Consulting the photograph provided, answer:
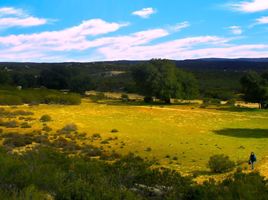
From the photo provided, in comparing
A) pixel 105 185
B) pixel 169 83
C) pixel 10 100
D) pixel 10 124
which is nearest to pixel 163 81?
pixel 169 83

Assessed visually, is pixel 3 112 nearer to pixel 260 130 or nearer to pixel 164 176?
pixel 260 130

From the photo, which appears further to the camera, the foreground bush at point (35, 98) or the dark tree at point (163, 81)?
the dark tree at point (163, 81)

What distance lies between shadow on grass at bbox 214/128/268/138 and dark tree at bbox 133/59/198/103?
3440 cm

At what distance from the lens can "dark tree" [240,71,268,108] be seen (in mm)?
82688

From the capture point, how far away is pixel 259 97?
84.1m

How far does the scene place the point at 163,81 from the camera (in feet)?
298

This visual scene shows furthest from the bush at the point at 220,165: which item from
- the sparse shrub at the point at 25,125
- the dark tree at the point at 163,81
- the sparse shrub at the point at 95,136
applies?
the dark tree at the point at 163,81

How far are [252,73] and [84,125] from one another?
133 feet

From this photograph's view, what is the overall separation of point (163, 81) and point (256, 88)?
18.3 m

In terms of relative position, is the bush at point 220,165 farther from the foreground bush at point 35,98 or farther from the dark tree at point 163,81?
the foreground bush at point 35,98

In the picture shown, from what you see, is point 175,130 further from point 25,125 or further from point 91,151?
point 91,151

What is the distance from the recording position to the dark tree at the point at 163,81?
298ft

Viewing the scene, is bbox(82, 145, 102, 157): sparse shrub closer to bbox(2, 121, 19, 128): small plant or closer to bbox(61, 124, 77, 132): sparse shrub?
bbox(61, 124, 77, 132): sparse shrub

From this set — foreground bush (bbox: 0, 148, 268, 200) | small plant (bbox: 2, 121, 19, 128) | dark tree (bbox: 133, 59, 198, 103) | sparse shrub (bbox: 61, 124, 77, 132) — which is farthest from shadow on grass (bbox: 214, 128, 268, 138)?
dark tree (bbox: 133, 59, 198, 103)
